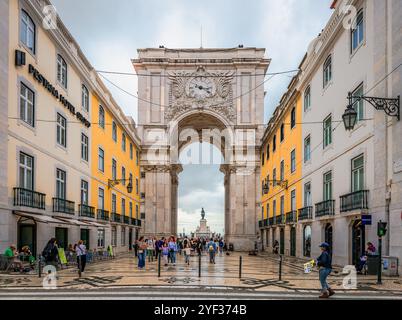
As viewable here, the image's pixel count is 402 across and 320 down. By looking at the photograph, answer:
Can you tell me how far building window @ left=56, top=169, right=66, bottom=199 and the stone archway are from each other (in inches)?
1006

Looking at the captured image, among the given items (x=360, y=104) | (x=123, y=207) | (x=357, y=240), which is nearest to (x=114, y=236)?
(x=123, y=207)

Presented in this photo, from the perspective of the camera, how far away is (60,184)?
23609mm

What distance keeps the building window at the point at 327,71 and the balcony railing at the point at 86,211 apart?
15711 mm

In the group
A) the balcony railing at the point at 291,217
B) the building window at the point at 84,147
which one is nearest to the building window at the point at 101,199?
Answer: the building window at the point at 84,147

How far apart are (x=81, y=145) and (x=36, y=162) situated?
289 inches

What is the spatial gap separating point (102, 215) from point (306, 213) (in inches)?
550

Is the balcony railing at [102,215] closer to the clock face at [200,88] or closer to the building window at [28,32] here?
the building window at [28,32]

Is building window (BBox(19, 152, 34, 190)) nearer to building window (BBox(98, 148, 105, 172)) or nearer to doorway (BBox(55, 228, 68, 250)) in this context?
doorway (BBox(55, 228, 68, 250))

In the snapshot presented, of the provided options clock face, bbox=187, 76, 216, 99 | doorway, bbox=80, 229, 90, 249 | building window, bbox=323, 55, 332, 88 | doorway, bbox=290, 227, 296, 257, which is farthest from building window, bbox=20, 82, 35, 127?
clock face, bbox=187, 76, 216, 99

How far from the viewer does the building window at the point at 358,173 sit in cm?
1917

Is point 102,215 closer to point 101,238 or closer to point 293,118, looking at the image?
point 101,238

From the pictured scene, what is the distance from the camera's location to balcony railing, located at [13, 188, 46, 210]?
17359 mm

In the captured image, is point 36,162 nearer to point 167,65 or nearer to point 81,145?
point 81,145
